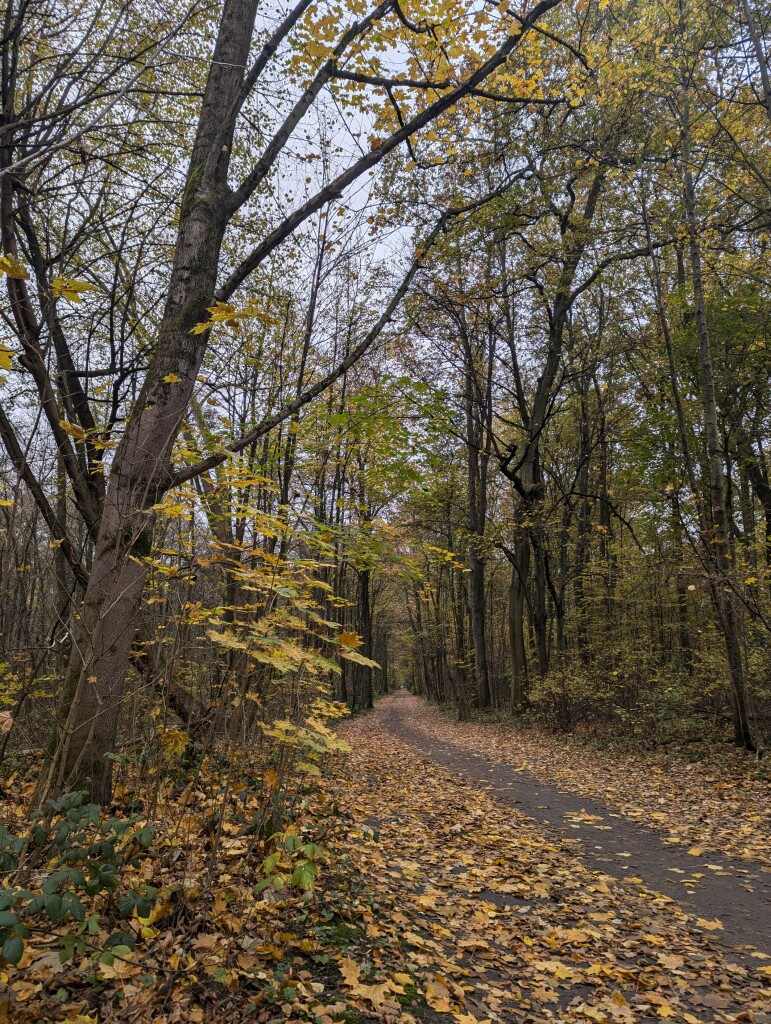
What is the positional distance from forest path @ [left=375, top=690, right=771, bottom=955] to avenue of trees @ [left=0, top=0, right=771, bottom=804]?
10.2 ft

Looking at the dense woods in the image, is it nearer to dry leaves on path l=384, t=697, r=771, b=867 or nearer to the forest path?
dry leaves on path l=384, t=697, r=771, b=867

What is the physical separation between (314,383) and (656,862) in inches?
369

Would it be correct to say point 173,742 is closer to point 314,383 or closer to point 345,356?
point 345,356

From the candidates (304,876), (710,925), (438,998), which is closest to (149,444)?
(304,876)

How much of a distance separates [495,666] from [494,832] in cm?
2556

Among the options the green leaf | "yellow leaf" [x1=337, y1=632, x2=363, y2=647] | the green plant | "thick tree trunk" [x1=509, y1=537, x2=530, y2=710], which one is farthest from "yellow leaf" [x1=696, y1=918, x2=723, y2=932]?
"thick tree trunk" [x1=509, y1=537, x2=530, y2=710]

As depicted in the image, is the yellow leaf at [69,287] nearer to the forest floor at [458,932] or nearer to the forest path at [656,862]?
the forest floor at [458,932]

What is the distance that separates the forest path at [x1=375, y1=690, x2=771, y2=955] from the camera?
12.7 ft

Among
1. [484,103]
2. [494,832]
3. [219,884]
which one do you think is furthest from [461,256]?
[219,884]

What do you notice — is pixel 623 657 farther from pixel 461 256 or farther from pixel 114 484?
pixel 114 484

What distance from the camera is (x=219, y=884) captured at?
10.6 ft

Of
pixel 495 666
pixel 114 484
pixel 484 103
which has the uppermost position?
pixel 484 103

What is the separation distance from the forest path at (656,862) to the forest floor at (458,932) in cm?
2

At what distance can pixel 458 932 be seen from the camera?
3605 mm
